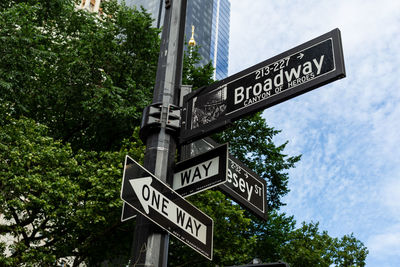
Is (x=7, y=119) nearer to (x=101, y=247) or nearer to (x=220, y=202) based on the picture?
(x=101, y=247)

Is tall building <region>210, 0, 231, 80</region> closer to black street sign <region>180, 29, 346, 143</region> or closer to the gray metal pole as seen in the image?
the gray metal pole

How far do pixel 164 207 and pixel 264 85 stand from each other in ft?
4.82

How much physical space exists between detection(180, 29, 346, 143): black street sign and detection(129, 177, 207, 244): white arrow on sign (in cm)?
74

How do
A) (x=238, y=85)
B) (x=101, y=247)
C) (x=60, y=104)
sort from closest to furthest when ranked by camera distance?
(x=238, y=85), (x=101, y=247), (x=60, y=104)

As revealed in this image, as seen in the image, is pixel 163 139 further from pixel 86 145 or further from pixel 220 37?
pixel 220 37

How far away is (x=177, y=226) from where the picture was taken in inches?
145

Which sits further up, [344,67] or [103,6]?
[103,6]

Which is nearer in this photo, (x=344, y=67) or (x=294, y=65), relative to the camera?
(x=344, y=67)

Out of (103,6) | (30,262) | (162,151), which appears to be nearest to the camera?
(162,151)

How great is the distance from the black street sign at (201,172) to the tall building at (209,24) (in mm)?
Answer: 95203

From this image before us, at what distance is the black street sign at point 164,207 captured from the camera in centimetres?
345

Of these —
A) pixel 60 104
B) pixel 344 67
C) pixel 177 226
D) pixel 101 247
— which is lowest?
pixel 177 226

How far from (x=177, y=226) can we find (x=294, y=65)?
1791mm

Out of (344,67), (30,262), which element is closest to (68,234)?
(30,262)
